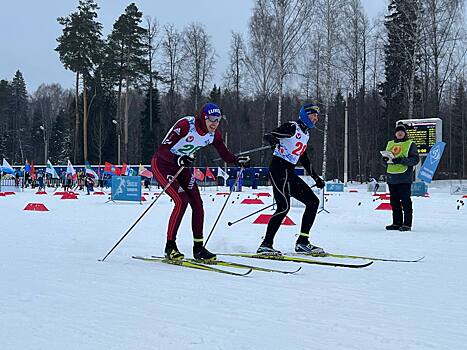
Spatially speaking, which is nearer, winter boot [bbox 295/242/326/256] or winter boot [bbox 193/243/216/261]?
winter boot [bbox 193/243/216/261]

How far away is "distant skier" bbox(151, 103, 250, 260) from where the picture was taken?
215 inches

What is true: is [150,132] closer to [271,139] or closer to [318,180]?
[318,180]

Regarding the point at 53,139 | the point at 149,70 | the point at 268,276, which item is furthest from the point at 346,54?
the point at 53,139

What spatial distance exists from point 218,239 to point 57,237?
2.17 metres

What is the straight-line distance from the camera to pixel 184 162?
5.40 m

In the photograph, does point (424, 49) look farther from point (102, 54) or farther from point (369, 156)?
point (102, 54)

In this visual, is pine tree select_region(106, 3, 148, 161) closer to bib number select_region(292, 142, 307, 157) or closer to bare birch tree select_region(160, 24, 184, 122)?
bare birch tree select_region(160, 24, 184, 122)

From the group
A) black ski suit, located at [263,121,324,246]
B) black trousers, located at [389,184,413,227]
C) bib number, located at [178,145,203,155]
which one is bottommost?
black trousers, located at [389,184,413,227]

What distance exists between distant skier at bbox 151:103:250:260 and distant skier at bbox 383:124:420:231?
4.39 m

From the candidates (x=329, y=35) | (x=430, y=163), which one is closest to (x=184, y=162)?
(x=430, y=163)

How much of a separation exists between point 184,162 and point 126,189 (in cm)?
1243

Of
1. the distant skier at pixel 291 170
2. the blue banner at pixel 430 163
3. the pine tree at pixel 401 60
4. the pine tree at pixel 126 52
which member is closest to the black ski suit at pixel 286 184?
the distant skier at pixel 291 170

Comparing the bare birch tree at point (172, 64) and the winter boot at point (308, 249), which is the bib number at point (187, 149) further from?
the bare birch tree at point (172, 64)

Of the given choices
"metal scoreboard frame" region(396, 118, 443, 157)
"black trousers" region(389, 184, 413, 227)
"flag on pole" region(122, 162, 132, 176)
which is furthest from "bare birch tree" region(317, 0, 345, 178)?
"black trousers" region(389, 184, 413, 227)
